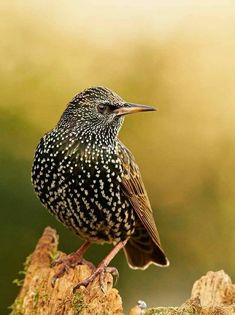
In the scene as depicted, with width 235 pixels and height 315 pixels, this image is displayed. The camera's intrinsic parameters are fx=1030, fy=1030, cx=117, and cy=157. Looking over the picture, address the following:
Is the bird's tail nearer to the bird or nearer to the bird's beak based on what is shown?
the bird

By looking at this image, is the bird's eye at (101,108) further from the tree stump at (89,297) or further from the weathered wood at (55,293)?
the tree stump at (89,297)

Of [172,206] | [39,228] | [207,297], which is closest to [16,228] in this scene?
[39,228]

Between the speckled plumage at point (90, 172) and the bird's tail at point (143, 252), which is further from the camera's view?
the bird's tail at point (143, 252)

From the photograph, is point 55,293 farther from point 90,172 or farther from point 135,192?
point 135,192

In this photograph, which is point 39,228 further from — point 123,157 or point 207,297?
point 207,297

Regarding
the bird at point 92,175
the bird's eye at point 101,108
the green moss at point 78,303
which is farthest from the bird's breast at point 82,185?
the green moss at point 78,303

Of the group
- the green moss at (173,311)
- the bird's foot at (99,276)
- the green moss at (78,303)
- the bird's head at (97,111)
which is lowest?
the green moss at (78,303)

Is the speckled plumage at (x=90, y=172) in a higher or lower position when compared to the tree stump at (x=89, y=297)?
higher
